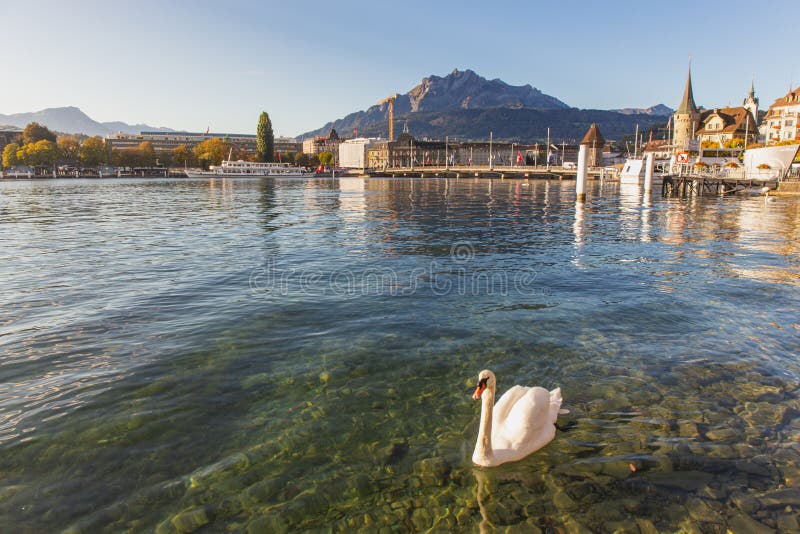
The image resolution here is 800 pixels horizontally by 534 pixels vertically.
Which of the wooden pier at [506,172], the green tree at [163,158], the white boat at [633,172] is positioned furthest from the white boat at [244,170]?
the white boat at [633,172]

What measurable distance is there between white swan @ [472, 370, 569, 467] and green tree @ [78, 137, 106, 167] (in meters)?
189

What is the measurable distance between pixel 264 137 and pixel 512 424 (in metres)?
167

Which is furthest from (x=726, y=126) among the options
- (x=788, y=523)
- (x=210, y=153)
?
(x=210, y=153)

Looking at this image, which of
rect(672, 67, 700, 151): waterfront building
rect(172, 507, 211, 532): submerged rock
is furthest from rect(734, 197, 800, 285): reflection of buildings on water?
rect(672, 67, 700, 151): waterfront building

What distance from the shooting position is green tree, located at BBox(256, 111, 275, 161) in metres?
157

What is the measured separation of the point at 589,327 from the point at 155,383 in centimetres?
851

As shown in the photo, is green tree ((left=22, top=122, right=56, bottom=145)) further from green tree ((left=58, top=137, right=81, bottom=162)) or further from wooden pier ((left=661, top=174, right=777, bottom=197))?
wooden pier ((left=661, top=174, right=777, bottom=197))

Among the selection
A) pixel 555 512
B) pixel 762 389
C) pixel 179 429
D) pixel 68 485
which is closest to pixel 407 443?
pixel 555 512

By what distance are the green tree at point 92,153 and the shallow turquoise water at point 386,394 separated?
566 feet

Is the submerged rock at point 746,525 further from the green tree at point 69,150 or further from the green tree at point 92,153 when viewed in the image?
the green tree at point 69,150

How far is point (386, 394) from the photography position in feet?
23.7

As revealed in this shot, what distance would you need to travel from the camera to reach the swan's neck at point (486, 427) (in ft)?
17.5

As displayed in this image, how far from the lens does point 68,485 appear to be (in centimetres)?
516

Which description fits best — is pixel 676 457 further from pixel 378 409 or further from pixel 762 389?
pixel 378 409
